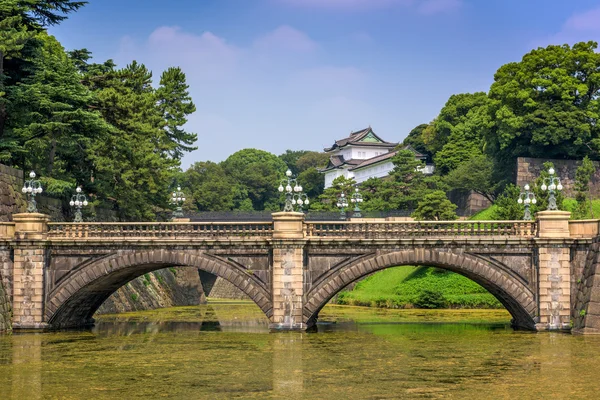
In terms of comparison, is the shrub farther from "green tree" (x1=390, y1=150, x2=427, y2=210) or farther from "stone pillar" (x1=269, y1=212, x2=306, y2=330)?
"green tree" (x1=390, y1=150, x2=427, y2=210)

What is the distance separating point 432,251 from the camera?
A: 42.1 meters

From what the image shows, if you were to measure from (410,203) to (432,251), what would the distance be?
44.5 meters

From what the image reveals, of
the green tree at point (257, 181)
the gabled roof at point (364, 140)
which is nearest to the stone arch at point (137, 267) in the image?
the green tree at point (257, 181)

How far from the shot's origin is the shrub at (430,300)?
60.3 m

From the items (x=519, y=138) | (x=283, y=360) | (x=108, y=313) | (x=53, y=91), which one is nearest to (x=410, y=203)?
(x=519, y=138)

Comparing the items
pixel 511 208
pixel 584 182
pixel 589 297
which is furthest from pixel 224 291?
pixel 589 297

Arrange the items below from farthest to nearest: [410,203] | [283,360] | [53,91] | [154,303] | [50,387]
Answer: [410,203], [154,303], [53,91], [283,360], [50,387]

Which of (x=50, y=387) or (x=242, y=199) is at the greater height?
(x=242, y=199)

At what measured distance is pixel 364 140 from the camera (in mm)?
133875

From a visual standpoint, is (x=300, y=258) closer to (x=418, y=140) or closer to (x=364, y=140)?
(x=418, y=140)

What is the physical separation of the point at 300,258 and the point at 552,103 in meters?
38.4

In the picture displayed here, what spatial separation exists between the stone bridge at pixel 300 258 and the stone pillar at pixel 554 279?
Result: 0.05 meters

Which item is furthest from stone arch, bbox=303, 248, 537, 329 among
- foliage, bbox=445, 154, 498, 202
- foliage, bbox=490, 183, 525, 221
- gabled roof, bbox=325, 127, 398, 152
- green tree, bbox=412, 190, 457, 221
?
gabled roof, bbox=325, 127, 398, 152

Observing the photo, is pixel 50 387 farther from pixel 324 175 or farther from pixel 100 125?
pixel 324 175
